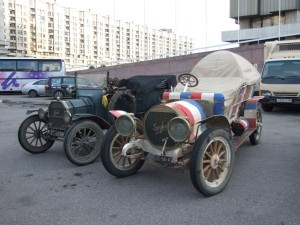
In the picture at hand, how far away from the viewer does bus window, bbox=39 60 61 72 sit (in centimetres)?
2950

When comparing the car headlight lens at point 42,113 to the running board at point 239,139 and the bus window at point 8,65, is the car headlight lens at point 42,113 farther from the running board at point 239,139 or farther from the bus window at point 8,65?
the bus window at point 8,65

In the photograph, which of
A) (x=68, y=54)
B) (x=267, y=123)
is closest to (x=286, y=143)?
(x=267, y=123)

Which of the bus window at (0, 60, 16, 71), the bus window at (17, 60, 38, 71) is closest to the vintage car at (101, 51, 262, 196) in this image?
the bus window at (17, 60, 38, 71)

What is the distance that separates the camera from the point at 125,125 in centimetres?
481

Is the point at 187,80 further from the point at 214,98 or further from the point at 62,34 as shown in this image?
the point at 62,34

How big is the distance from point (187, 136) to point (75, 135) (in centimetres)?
236

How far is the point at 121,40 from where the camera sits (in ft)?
277

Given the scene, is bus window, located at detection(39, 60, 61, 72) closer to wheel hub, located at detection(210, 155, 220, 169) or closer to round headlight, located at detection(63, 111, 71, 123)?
round headlight, located at detection(63, 111, 71, 123)

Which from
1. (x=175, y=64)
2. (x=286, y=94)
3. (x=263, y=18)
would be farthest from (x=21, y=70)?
(x=263, y=18)

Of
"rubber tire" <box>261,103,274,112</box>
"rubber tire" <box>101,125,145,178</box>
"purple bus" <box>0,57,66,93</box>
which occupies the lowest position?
"rubber tire" <box>101,125,145,178</box>

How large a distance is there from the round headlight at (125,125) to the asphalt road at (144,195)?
73 centimetres

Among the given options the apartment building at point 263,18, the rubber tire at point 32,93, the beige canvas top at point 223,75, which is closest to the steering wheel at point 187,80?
the beige canvas top at point 223,75

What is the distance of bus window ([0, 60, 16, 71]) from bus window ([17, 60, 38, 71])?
15.4 inches

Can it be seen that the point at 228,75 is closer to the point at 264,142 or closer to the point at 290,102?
the point at 264,142
